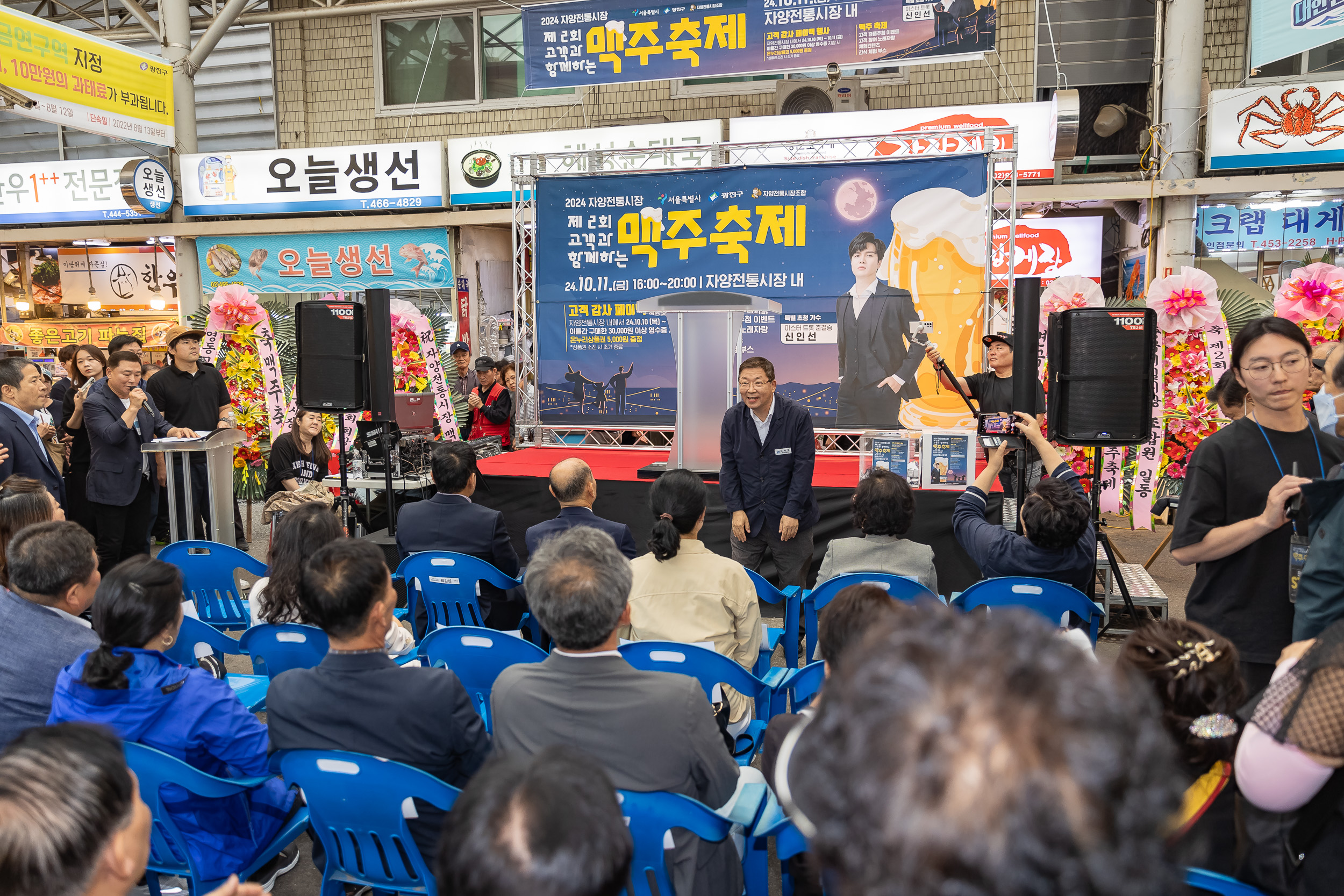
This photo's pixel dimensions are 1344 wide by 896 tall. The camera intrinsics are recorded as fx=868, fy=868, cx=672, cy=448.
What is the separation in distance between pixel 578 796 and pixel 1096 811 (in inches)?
23.6

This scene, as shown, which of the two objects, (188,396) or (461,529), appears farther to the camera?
(188,396)

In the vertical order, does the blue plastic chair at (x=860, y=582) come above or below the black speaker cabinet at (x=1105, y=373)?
below

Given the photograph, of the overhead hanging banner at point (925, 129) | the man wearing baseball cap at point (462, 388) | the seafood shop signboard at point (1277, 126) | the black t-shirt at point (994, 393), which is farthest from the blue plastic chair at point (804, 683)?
the seafood shop signboard at point (1277, 126)

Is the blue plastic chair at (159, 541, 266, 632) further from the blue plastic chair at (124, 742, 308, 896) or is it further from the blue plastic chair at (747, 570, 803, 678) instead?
the blue plastic chair at (747, 570, 803, 678)

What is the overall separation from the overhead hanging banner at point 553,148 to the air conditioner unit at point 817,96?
2.68 ft

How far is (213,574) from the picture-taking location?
370 centimetres

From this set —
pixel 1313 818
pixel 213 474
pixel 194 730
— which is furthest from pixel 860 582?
pixel 213 474

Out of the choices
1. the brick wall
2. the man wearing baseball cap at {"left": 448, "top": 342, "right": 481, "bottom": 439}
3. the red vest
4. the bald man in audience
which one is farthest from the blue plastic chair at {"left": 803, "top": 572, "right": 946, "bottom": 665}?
the brick wall

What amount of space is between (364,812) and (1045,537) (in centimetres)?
254

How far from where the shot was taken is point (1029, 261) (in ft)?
32.3

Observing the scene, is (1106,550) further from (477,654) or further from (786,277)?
(786,277)

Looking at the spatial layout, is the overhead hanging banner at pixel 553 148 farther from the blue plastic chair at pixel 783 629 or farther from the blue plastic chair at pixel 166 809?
the blue plastic chair at pixel 166 809

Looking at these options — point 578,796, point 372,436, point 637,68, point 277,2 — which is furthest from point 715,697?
point 277,2

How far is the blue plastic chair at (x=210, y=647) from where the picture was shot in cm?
278
